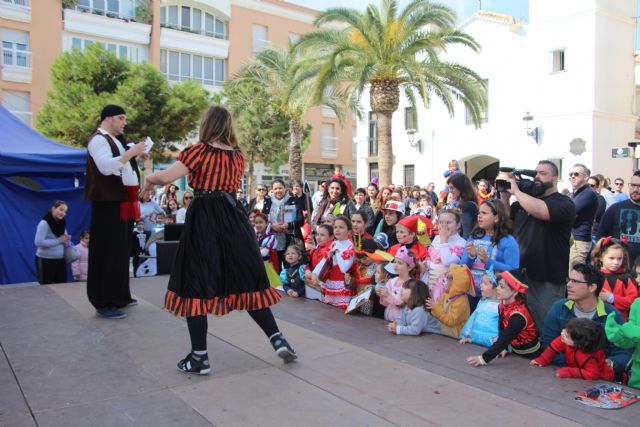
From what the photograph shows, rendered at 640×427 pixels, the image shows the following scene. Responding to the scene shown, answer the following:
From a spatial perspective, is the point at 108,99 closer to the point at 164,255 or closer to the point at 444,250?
the point at 164,255

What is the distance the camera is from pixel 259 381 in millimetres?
3715

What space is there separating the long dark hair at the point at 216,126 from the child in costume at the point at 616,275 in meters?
3.21

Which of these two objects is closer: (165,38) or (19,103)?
(19,103)

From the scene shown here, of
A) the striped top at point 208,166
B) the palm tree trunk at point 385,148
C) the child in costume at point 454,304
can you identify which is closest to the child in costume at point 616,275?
the child in costume at point 454,304

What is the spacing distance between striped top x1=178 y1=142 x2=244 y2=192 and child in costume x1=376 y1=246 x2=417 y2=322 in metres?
2.19

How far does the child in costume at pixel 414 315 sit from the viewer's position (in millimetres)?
5047

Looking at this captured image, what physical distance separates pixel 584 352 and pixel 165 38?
114 feet

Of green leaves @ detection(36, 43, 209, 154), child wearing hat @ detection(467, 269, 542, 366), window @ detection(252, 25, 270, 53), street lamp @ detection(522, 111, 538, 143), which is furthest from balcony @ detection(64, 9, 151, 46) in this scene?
child wearing hat @ detection(467, 269, 542, 366)

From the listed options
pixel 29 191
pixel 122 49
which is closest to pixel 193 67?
pixel 122 49

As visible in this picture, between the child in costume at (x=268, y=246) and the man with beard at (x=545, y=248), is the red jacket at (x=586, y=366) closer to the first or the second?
the man with beard at (x=545, y=248)

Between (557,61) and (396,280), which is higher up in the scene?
(557,61)

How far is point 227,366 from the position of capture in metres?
4.03

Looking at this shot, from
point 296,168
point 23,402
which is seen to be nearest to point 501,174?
point 23,402

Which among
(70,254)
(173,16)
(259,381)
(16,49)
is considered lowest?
(259,381)
